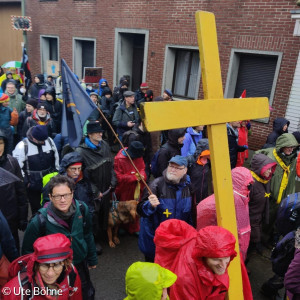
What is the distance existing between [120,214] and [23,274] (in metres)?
2.29

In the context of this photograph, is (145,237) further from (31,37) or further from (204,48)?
(31,37)

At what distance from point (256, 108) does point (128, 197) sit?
9.48 feet

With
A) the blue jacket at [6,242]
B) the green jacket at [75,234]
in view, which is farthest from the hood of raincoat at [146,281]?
the blue jacket at [6,242]

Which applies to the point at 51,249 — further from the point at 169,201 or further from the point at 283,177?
the point at 283,177

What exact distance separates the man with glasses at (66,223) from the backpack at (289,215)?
2.07 meters

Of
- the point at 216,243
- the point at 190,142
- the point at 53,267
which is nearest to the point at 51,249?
the point at 53,267

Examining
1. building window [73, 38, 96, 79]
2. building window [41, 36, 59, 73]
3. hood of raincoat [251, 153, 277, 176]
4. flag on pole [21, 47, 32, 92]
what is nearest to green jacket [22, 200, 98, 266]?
hood of raincoat [251, 153, 277, 176]

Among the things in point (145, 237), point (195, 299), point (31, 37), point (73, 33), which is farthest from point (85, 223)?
point (31, 37)

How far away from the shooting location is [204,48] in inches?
66.6

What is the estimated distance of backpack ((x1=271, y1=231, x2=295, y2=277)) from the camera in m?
2.63

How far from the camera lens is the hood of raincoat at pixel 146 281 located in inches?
63.4

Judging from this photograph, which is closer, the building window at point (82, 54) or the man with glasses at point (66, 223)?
the man with glasses at point (66, 223)

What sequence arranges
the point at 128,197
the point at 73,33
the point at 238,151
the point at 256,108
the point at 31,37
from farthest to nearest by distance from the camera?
the point at 31,37
the point at 73,33
the point at 238,151
the point at 128,197
the point at 256,108

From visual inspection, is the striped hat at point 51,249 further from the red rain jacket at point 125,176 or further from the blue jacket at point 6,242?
the red rain jacket at point 125,176
